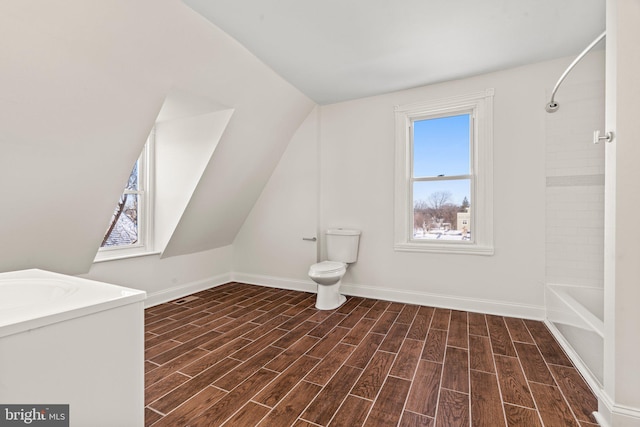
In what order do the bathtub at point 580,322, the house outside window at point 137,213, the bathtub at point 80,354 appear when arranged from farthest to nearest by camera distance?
1. the house outside window at point 137,213
2. the bathtub at point 580,322
3. the bathtub at point 80,354

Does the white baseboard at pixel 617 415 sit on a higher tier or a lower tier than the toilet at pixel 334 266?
lower

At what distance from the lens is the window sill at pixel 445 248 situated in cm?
305

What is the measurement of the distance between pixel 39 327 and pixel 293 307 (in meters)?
2.45

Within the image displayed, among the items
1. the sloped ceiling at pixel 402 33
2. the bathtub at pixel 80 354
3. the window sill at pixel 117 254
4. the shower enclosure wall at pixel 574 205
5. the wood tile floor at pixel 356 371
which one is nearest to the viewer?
the bathtub at pixel 80 354

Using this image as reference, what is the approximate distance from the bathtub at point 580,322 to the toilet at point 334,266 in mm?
1861

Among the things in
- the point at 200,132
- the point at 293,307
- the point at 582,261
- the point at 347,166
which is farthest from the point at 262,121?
the point at 582,261

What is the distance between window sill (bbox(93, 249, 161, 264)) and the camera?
2970 millimetres

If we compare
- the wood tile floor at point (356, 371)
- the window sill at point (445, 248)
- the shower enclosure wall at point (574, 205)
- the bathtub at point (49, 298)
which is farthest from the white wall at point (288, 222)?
the bathtub at point (49, 298)

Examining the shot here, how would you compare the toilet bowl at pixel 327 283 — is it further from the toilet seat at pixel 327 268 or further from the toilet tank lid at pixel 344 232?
the toilet tank lid at pixel 344 232

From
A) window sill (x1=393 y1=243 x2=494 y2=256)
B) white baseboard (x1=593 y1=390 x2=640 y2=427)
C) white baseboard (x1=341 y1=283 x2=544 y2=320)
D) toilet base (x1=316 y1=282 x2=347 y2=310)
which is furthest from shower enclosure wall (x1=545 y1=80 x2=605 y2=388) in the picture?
toilet base (x1=316 y1=282 x2=347 y2=310)

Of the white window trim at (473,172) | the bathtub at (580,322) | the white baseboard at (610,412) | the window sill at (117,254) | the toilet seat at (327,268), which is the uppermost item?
the white window trim at (473,172)

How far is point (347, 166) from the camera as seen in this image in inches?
145

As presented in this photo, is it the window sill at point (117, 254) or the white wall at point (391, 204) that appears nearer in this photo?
the white wall at point (391, 204)

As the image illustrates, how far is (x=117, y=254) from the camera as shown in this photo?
10.5 feet
